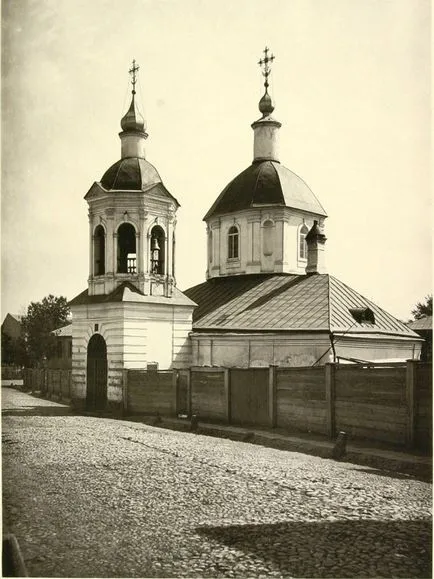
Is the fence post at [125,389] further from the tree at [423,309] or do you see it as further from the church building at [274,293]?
the tree at [423,309]

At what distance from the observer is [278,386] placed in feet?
37.0

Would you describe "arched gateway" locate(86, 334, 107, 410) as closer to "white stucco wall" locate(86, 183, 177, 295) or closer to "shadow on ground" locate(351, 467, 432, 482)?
"white stucco wall" locate(86, 183, 177, 295)

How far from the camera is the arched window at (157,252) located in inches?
641

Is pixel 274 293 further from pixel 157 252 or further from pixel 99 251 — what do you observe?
pixel 99 251

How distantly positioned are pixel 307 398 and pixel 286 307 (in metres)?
6.51

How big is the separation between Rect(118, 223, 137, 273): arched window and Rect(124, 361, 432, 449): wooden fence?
9.01 feet

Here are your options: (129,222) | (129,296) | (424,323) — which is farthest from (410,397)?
(129,222)

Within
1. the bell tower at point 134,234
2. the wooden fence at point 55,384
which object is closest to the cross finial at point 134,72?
the bell tower at point 134,234

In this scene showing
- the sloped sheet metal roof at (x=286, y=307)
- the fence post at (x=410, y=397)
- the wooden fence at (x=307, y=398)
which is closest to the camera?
the fence post at (x=410, y=397)

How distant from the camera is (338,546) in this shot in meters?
4.77

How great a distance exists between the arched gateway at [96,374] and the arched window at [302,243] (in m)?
7.17

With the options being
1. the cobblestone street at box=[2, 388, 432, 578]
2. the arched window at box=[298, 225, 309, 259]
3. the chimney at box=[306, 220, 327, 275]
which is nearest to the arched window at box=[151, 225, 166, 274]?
the chimney at box=[306, 220, 327, 275]

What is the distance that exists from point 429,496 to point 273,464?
2794 mm

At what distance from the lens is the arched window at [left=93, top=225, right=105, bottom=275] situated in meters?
16.2
